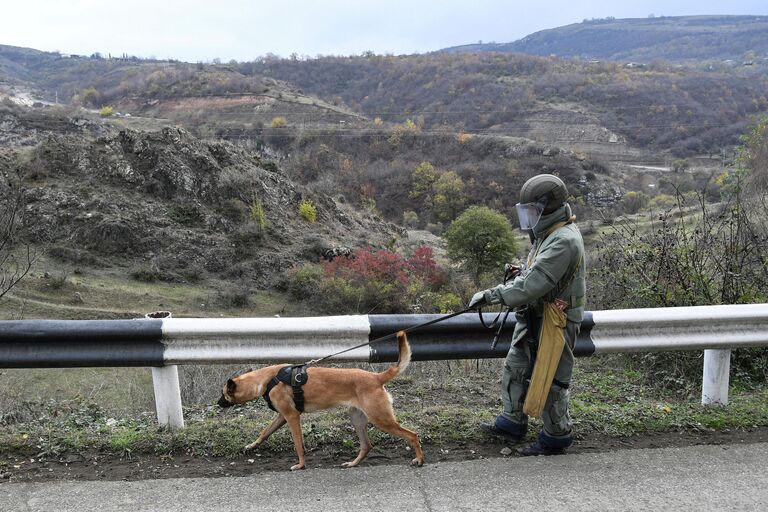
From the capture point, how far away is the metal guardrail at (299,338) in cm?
478

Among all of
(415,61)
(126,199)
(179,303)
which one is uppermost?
(415,61)

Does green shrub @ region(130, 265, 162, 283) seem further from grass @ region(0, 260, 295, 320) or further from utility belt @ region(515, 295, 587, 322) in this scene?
utility belt @ region(515, 295, 587, 322)

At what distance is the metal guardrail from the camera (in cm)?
478

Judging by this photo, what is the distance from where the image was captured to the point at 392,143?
96.0m

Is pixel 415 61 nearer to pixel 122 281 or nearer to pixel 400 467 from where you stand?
pixel 122 281

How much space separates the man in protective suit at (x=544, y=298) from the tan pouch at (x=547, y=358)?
0.06ft

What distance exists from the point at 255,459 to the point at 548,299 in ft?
7.15

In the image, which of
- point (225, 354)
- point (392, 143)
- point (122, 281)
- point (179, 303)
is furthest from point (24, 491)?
point (392, 143)

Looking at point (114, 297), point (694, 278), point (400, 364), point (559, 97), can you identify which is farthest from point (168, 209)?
point (559, 97)

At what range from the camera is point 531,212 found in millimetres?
4461

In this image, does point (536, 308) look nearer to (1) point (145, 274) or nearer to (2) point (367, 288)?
(2) point (367, 288)

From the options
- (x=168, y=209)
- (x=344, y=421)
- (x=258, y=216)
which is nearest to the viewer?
(x=344, y=421)

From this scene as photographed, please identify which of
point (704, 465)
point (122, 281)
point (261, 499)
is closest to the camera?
point (261, 499)

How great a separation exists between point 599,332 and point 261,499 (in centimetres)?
270
